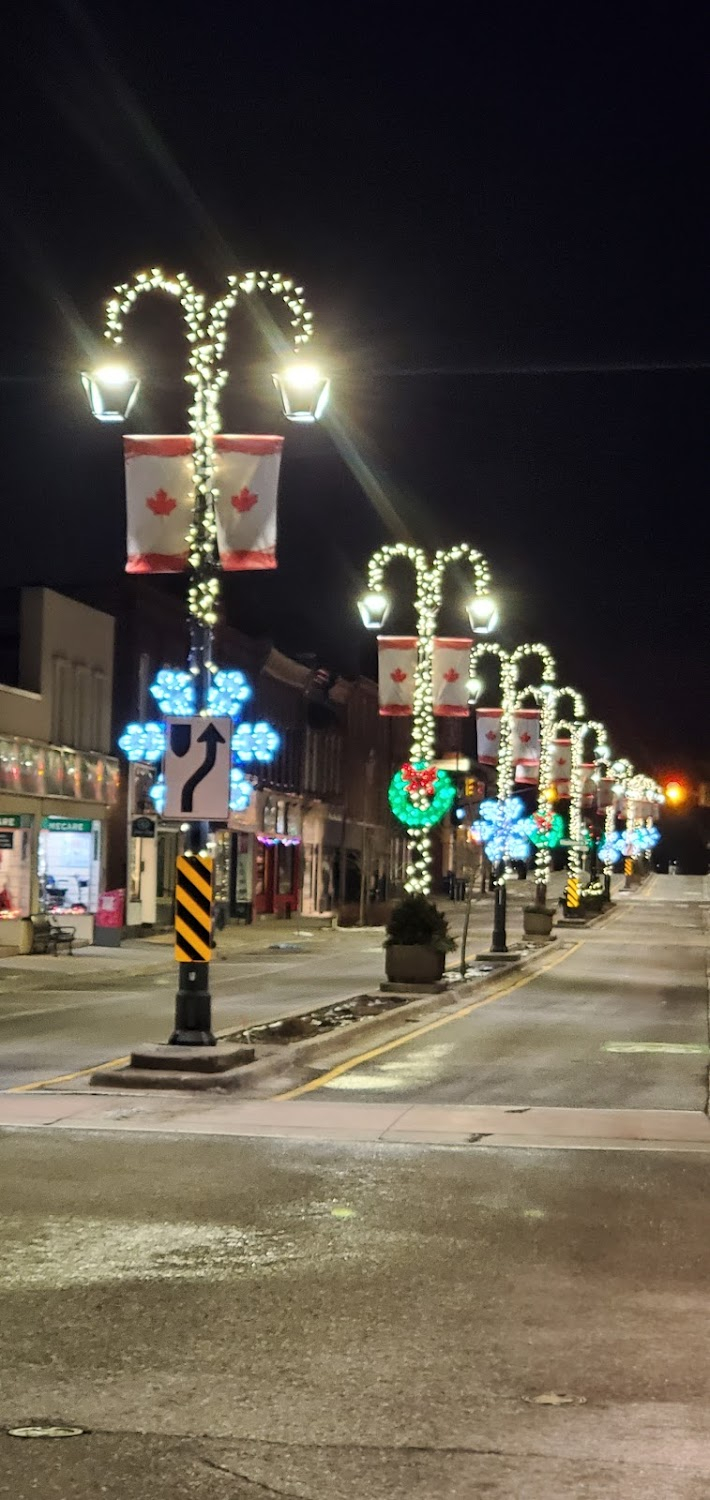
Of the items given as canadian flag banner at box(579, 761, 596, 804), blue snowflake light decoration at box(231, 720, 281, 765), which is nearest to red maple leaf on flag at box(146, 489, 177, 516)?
blue snowflake light decoration at box(231, 720, 281, 765)

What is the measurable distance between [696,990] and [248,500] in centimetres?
1732

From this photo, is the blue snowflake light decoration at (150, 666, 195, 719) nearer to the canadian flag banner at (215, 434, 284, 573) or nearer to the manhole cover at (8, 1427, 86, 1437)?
the canadian flag banner at (215, 434, 284, 573)

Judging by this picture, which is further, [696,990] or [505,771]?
[505,771]

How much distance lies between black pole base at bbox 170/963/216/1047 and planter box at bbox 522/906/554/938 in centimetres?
3306

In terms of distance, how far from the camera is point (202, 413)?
17000mm

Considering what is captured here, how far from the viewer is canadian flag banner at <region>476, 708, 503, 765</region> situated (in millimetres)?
43000

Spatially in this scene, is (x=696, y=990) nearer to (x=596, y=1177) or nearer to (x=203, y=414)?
(x=203, y=414)

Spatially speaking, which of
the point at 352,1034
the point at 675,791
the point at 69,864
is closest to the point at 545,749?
the point at 69,864

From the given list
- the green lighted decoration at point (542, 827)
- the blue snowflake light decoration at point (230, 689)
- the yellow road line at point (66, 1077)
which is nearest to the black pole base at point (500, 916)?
the blue snowflake light decoration at point (230, 689)

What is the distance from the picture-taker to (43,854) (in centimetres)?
4156

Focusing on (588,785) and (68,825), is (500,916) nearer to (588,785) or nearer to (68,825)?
(68,825)

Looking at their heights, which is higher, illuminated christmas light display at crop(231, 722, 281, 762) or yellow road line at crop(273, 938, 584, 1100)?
illuminated christmas light display at crop(231, 722, 281, 762)

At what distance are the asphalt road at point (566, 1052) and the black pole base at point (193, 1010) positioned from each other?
1040mm

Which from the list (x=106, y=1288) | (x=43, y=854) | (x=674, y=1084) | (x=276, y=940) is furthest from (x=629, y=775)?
(x=106, y=1288)
